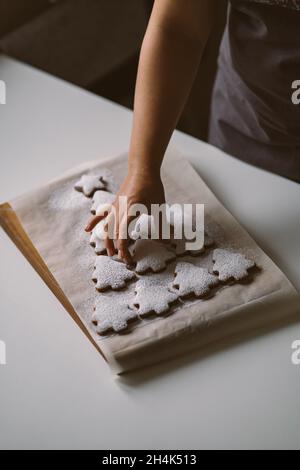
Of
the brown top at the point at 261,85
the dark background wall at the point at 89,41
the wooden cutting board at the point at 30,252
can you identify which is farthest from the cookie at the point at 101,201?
the dark background wall at the point at 89,41

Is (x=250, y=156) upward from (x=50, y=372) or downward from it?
upward

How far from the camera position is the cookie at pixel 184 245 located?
92cm

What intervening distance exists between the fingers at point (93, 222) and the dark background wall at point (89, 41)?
0.76 m

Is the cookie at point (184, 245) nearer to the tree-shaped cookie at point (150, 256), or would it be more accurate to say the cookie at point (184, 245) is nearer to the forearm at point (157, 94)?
the tree-shaped cookie at point (150, 256)

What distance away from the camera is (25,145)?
117cm

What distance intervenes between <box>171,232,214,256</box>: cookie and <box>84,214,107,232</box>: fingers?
118mm

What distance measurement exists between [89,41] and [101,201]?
0.80m

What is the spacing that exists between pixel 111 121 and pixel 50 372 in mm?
532

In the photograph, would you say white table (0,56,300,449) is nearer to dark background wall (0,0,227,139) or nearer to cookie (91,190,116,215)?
cookie (91,190,116,215)

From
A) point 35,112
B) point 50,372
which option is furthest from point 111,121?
point 50,372

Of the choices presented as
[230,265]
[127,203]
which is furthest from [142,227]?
[230,265]

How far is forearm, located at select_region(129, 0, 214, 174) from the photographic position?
0.97 metres

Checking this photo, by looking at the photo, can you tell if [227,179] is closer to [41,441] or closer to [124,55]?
[41,441]

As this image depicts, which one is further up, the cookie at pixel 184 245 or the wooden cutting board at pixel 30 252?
Answer: the cookie at pixel 184 245
